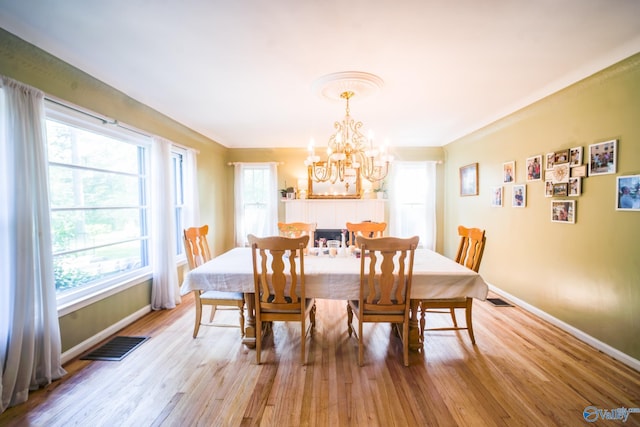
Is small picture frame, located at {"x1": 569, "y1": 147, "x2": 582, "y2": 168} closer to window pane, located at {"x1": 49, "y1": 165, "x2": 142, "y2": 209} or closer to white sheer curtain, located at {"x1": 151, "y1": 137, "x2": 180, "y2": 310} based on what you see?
white sheer curtain, located at {"x1": 151, "y1": 137, "x2": 180, "y2": 310}

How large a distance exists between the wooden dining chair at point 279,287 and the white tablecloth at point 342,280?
0.40ft

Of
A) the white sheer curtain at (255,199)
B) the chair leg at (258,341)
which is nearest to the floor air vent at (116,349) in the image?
the chair leg at (258,341)

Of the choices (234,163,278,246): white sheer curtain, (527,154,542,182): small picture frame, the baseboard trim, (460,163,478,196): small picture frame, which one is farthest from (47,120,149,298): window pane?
(460,163,478,196): small picture frame

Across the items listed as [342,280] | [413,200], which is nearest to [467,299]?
[342,280]

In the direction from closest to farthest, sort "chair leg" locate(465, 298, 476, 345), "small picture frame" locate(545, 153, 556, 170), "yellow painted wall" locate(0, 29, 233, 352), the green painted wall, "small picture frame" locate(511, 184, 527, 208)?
"yellow painted wall" locate(0, 29, 233, 352)
the green painted wall
"chair leg" locate(465, 298, 476, 345)
"small picture frame" locate(545, 153, 556, 170)
"small picture frame" locate(511, 184, 527, 208)

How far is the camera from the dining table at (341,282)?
2.17m

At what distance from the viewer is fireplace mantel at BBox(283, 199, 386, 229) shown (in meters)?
5.34

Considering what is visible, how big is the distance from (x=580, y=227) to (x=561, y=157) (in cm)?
73

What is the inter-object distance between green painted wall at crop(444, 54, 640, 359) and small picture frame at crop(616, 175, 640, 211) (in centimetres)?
5

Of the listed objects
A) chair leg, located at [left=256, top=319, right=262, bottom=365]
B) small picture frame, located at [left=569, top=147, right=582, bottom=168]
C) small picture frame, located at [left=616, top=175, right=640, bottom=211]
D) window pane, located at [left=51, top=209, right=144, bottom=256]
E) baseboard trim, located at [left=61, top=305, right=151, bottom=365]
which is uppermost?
small picture frame, located at [left=569, top=147, right=582, bottom=168]

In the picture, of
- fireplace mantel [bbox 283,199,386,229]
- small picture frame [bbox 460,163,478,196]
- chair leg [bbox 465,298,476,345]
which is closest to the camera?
chair leg [bbox 465,298,476,345]

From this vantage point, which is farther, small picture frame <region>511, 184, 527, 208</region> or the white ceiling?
small picture frame <region>511, 184, 527, 208</region>

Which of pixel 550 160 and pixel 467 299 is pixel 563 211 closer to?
pixel 550 160

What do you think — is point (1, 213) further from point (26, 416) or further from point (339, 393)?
point (339, 393)
